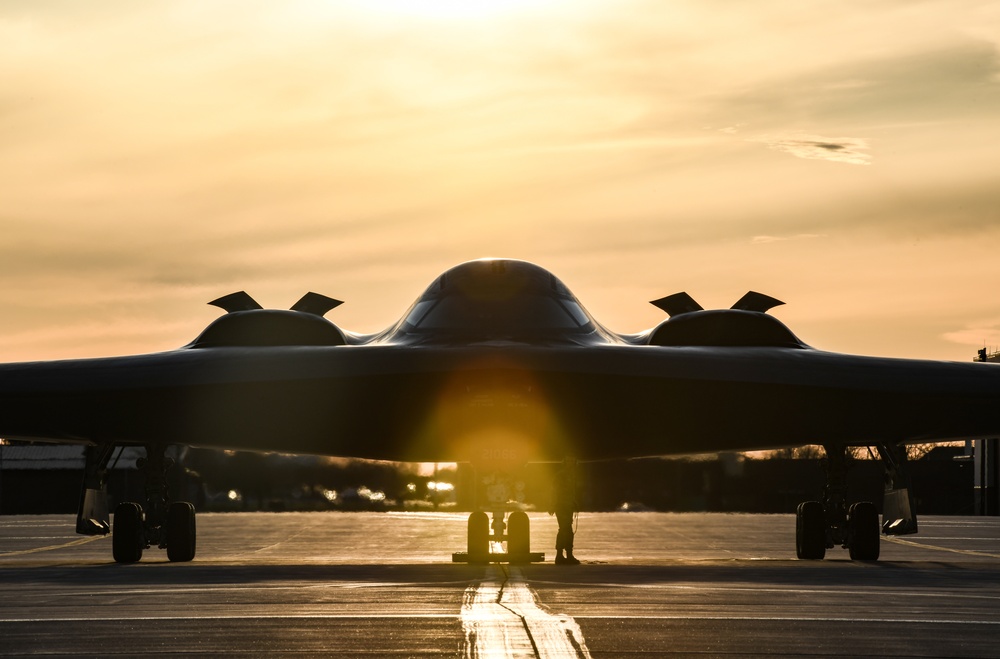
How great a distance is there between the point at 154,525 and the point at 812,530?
31.2 feet

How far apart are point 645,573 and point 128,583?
5.63 m

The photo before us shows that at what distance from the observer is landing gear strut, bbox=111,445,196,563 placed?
62.3ft

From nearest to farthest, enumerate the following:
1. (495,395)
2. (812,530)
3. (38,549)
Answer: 1. (495,395)
2. (812,530)
3. (38,549)

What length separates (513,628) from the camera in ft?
30.7

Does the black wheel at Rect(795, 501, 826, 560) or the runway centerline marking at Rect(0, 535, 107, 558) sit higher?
the black wheel at Rect(795, 501, 826, 560)

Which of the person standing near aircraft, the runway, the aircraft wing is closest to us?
the runway

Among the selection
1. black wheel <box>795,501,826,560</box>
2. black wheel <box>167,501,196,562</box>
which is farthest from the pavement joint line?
black wheel <box>167,501,196,562</box>

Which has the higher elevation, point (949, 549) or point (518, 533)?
point (518, 533)

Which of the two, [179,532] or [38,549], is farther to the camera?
[38,549]

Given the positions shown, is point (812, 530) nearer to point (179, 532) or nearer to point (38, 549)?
point (179, 532)

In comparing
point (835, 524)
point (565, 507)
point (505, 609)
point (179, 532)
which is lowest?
point (179, 532)

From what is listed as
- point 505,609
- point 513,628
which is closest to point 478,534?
point 505,609

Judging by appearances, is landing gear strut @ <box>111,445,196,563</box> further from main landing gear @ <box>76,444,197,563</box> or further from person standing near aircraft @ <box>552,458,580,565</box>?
person standing near aircraft @ <box>552,458,580,565</box>

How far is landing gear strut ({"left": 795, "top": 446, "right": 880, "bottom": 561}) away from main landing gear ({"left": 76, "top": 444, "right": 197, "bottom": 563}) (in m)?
8.90
